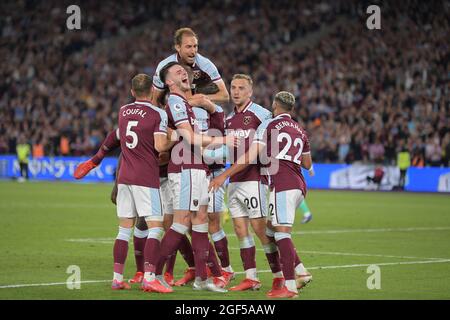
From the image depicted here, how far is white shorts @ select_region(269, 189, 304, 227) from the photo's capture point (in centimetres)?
1037

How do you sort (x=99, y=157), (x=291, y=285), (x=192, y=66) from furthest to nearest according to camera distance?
(x=192, y=66), (x=99, y=157), (x=291, y=285)

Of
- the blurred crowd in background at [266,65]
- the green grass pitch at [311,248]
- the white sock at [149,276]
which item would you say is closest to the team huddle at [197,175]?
the white sock at [149,276]

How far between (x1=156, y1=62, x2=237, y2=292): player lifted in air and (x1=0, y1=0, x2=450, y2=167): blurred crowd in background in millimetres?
23054

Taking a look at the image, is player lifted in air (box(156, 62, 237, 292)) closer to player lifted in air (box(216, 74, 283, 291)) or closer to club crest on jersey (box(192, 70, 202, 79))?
player lifted in air (box(216, 74, 283, 291))

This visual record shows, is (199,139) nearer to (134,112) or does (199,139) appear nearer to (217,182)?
(217,182)

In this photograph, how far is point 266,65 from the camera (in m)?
42.1

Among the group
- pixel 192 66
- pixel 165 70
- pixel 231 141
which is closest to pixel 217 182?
pixel 231 141

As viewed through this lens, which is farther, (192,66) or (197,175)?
(192,66)

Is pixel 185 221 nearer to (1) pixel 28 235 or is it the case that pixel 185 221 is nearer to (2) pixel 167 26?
(1) pixel 28 235

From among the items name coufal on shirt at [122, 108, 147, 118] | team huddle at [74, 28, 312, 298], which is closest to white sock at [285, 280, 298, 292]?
team huddle at [74, 28, 312, 298]

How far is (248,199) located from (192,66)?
1.97m

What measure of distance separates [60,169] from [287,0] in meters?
14.1

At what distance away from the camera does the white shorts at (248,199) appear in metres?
11.2

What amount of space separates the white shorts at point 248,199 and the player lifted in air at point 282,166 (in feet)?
1.82
